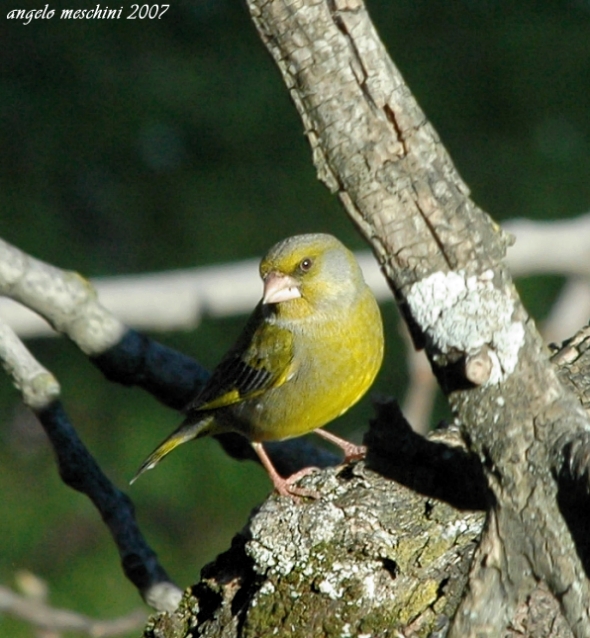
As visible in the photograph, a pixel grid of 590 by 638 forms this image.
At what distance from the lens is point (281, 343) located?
16.0ft

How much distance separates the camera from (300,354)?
4.83 meters

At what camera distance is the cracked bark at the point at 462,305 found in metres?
2.75

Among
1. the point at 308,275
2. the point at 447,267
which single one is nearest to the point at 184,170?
the point at 308,275

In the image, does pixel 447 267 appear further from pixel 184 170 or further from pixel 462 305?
pixel 184 170

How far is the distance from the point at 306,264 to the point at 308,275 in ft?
0.15

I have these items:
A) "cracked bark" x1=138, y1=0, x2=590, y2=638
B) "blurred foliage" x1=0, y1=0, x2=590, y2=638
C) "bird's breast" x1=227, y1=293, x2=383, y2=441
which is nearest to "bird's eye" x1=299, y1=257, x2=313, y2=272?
"bird's breast" x1=227, y1=293, x2=383, y2=441

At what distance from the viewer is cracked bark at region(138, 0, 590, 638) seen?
2.75 m

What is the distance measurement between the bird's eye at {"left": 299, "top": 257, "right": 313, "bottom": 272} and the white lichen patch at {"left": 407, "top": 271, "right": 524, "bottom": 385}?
1926 millimetres

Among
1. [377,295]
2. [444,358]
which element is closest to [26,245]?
[377,295]

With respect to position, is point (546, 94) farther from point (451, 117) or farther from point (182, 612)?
point (182, 612)

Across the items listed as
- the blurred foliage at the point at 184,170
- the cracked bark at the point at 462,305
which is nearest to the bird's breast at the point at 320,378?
the cracked bark at the point at 462,305

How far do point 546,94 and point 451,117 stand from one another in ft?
3.66

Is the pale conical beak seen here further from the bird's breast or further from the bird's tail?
the bird's tail

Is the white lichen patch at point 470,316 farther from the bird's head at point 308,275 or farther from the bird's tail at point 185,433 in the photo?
the bird's tail at point 185,433
